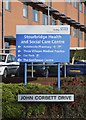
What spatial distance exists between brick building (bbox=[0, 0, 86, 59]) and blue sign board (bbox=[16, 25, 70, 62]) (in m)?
12.9

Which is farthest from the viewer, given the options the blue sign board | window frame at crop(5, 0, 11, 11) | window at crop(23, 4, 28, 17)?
window at crop(23, 4, 28, 17)

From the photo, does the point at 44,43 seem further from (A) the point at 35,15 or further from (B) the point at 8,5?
(A) the point at 35,15

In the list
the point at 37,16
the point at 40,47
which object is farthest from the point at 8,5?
the point at 40,47

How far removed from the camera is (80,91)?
8.53 m

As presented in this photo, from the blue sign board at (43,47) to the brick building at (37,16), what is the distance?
12877mm

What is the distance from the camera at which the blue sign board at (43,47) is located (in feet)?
28.8

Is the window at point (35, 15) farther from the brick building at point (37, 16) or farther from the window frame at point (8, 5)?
the window frame at point (8, 5)

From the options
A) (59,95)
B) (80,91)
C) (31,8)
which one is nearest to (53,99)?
(59,95)

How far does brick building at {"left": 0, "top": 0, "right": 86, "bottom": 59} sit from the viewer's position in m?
30.0

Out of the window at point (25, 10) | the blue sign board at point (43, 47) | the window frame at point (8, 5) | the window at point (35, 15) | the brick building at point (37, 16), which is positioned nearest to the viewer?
the blue sign board at point (43, 47)

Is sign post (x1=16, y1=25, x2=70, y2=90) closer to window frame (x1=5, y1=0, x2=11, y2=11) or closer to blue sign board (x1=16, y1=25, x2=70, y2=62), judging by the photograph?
blue sign board (x1=16, y1=25, x2=70, y2=62)

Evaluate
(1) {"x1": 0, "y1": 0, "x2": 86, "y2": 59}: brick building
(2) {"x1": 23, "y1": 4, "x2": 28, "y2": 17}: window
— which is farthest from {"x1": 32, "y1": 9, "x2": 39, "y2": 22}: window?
(2) {"x1": 23, "y1": 4, "x2": 28, "y2": 17}: window

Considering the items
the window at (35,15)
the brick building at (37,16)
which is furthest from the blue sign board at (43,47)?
the window at (35,15)

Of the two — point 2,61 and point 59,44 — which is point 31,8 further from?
point 59,44
